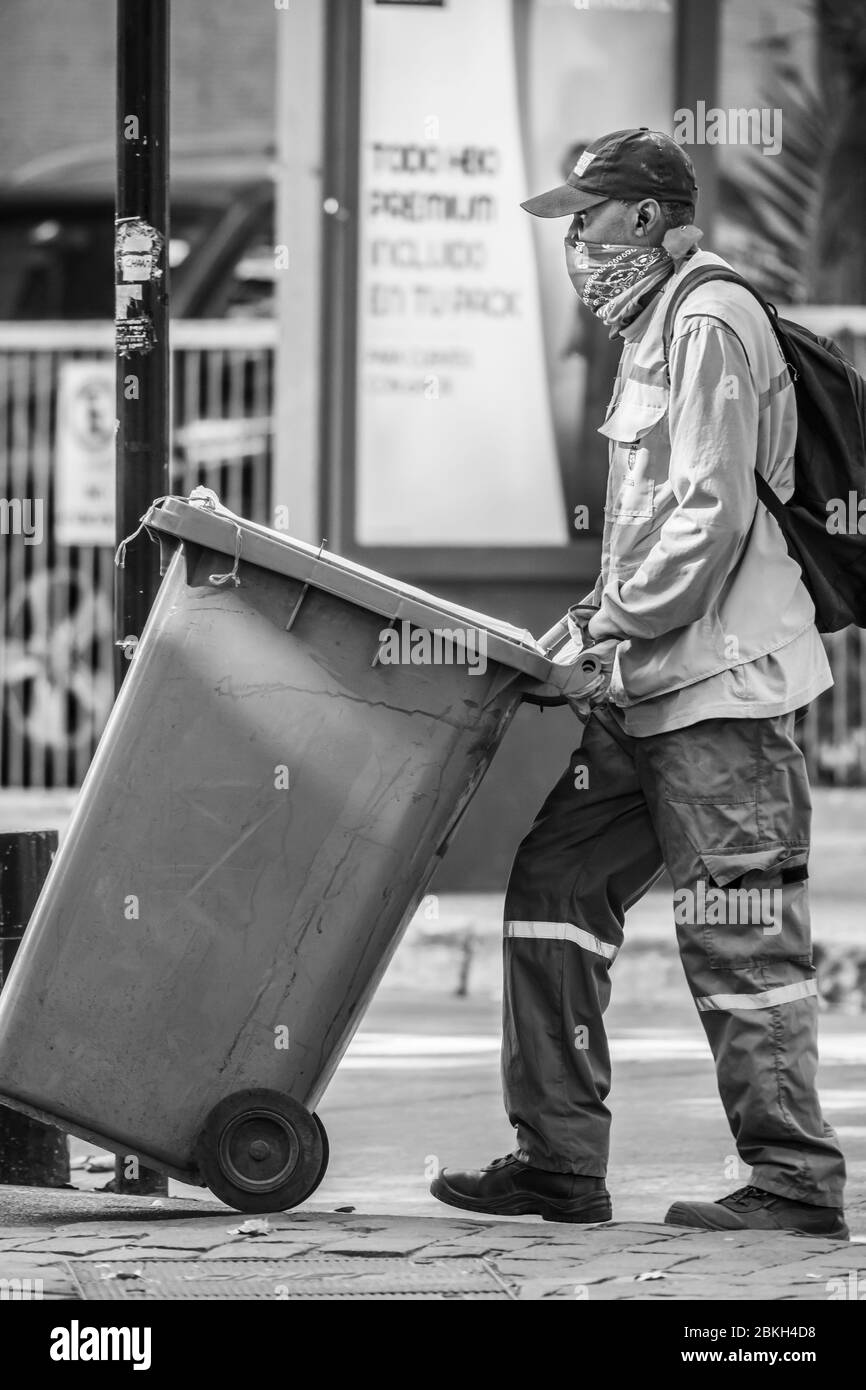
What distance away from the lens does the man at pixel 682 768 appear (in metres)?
4.02

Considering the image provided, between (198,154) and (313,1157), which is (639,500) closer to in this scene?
(313,1157)

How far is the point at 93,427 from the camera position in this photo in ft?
34.4

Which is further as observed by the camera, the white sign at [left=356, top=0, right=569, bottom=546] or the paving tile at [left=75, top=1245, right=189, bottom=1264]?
the white sign at [left=356, top=0, right=569, bottom=546]

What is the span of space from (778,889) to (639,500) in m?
0.77

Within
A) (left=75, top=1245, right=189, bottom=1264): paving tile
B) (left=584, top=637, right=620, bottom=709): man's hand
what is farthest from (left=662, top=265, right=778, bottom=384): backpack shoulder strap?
(left=75, top=1245, right=189, bottom=1264): paving tile

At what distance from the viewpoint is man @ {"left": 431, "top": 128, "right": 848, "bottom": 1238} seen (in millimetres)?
4020

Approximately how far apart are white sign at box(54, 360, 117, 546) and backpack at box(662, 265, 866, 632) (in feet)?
21.7

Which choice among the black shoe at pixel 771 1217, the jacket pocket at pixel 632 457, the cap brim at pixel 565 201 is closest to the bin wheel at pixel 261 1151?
the black shoe at pixel 771 1217

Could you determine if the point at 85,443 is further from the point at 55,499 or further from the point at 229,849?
the point at 229,849

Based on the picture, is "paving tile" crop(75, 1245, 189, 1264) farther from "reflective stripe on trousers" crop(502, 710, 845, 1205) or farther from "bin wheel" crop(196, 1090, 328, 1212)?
"reflective stripe on trousers" crop(502, 710, 845, 1205)

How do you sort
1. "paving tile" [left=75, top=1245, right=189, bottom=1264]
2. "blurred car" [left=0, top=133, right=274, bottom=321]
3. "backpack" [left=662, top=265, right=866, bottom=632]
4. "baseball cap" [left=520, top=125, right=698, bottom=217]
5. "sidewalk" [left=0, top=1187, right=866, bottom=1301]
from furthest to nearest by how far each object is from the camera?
"blurred car" [left=0, top=133, right=274, bottom=321]
"baseball cap" [left=520, top=125, right=698, bottom=217]
"backpack" [left=662, top=265, right=866, bottom=632]
"paving tile" [left=75, top=1245, right=189, bottom=1264]
"sidewalk" [left=0, top=1187, right=866, bottom=1301]

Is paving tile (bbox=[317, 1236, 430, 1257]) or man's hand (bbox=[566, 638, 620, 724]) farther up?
man's hand (bbox=[566, 638, 620, 724])

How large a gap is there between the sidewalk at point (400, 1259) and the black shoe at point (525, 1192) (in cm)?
4

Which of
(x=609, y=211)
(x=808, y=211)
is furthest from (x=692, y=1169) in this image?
(x=808, y=211)
